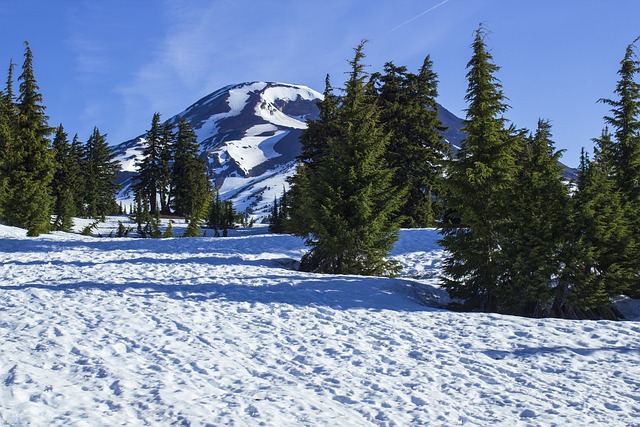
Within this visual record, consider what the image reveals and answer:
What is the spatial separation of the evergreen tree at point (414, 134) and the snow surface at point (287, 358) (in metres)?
18.4

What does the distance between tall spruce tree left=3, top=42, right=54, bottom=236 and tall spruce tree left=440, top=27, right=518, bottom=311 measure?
24058mm

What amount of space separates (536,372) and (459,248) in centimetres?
742

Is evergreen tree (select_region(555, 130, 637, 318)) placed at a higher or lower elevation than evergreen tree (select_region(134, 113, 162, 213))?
lower

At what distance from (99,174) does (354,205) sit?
5402 cm

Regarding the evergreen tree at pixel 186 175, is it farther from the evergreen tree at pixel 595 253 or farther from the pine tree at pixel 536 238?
the evergreen tree at pixel 595 253

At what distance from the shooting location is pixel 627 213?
14734 mm

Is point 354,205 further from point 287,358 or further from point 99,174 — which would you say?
point 99,174

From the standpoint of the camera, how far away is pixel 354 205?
17359mm

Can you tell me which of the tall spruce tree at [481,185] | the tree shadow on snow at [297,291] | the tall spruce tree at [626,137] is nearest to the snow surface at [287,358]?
the tree shadow on snow at [297,291]

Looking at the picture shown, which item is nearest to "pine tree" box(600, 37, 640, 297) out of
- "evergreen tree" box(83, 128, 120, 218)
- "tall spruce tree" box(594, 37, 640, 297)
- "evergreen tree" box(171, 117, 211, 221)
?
"tall spruce tree" box(594, 37, 640, 297)

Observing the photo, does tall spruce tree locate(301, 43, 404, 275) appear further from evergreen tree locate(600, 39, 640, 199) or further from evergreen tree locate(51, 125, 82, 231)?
evergreen tree locate(51, 125, 82, 231)

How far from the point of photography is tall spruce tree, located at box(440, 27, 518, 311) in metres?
14.2

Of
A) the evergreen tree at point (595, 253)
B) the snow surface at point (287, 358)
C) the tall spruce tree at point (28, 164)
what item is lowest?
the snow surface at point (287, 358)

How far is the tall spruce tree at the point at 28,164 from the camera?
94.9ft
